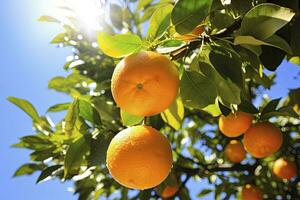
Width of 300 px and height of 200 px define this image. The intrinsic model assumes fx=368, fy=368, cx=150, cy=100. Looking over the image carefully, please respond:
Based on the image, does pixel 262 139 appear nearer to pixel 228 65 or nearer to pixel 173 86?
pixel 228 65

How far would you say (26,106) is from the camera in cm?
214

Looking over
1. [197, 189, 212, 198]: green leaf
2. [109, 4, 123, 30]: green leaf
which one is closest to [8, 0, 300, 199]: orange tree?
[109, 4, 123, 30]: green leaf

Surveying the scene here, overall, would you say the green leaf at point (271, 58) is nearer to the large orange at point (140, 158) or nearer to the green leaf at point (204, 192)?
the large orange at point (140, 158)

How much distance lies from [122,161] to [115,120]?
3.73 ft

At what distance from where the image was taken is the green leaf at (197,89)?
1422mm

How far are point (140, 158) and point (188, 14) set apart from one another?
20.4 inches

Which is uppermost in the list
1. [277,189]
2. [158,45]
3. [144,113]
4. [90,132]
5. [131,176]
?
[158,45]

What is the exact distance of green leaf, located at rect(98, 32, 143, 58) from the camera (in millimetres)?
1287

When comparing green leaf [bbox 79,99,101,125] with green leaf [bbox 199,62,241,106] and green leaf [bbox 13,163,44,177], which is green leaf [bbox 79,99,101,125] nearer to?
green leaf [bbox 199,62,241,106]

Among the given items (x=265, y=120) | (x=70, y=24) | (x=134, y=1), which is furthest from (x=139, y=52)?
(x=134, y=1)

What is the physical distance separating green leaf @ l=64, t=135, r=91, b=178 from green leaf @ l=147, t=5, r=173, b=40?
0.68 metres

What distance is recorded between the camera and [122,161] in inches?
47.7

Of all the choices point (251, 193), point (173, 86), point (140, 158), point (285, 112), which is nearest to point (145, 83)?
point (173, 86)

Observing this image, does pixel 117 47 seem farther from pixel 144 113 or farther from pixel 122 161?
pixel 122 161
